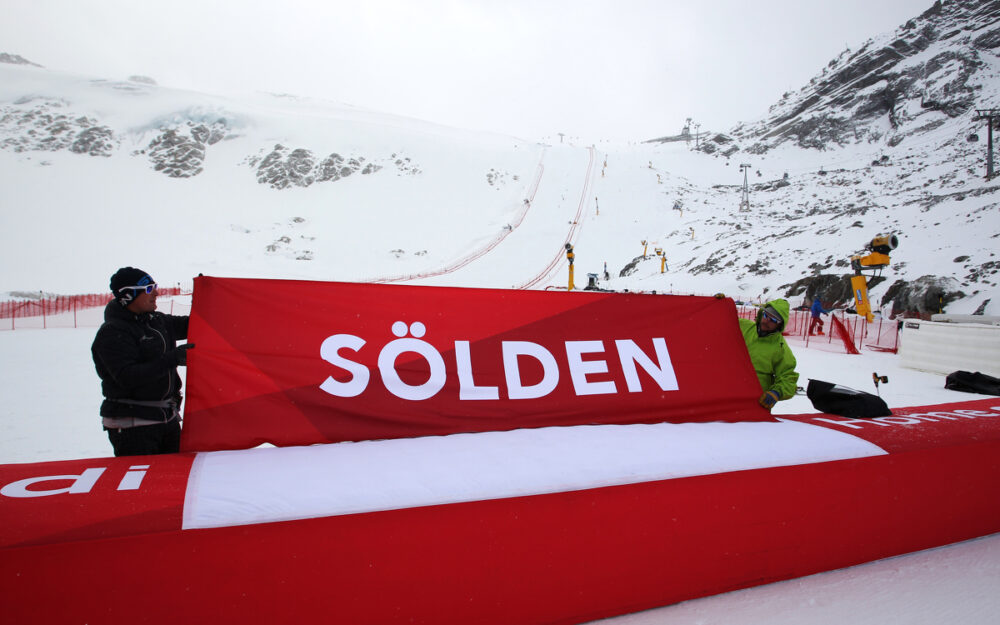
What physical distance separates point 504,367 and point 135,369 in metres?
1.89

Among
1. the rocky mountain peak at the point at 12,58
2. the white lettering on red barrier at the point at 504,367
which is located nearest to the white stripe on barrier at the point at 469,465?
the white lettering on red barrier at the point at 504,367

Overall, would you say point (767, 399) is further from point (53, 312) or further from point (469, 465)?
point (53, 312)

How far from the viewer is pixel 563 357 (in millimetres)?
3197

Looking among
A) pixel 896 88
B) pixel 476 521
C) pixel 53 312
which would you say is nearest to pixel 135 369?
pixel 476 521

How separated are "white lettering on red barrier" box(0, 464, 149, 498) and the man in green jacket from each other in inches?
146

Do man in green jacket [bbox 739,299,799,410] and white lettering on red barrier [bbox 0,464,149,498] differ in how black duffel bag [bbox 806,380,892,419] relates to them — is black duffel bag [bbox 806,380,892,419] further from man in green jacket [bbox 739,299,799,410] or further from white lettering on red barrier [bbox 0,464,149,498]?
white lettering on red barrier [bbox 0,464,149,498]

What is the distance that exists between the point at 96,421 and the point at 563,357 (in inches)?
201

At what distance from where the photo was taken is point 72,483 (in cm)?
197

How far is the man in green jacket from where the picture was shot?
366 cm

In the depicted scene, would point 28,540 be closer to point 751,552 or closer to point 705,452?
point 705,452

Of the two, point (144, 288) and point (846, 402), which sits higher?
point (144, 288)

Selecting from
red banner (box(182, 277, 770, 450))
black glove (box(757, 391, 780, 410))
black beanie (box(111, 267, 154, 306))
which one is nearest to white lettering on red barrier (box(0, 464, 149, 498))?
red banner (box(182, 277, 770, 450))

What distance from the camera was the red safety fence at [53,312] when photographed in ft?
50.1

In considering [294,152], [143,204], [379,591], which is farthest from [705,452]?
[294,152]
